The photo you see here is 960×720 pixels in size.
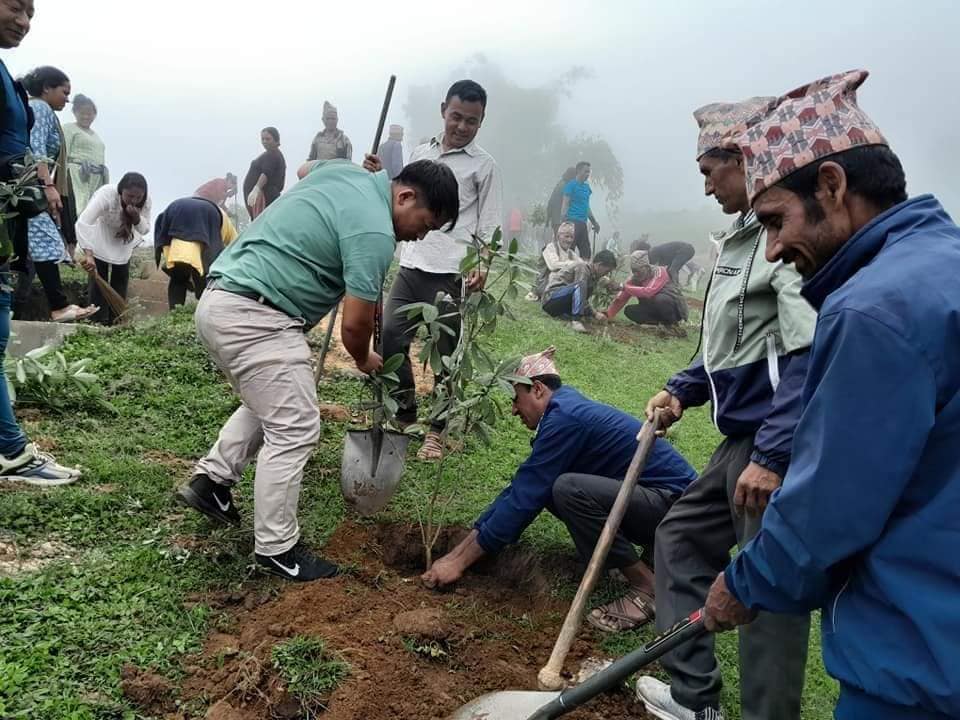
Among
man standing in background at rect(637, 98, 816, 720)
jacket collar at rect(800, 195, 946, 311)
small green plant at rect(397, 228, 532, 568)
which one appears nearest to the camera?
jacket collar at rect(800, 195, 946, 311)

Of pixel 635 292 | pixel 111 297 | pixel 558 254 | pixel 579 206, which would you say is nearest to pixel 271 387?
pixel 111 297

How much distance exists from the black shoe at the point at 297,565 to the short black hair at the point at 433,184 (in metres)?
1.57

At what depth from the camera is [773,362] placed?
2.36 meters

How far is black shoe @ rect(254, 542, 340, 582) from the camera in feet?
10.4

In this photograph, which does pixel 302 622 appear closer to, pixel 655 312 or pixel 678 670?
pixel 678 670

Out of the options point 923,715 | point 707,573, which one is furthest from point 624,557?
point 923,715

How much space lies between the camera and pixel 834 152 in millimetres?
1562

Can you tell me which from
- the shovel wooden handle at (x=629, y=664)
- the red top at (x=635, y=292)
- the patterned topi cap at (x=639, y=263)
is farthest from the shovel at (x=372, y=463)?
the patterned topi cap at (x=639, y=263)

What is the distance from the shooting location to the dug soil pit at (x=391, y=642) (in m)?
2.54

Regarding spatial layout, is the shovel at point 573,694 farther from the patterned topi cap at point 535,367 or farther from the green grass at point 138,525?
the patterned topi cap at point 535,367

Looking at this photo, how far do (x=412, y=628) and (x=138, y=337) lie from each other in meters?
4.40

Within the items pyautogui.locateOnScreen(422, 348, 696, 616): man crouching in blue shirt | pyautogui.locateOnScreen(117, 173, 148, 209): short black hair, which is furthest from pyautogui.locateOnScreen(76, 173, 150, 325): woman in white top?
pyautogui.locateOnScreen(422, 348, 696, 616): man crouching in blue shirt

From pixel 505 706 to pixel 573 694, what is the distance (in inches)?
16.5

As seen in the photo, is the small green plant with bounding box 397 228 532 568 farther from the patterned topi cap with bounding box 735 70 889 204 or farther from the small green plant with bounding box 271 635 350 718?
the patterned topi cap with bounding box 735 70 889 204
